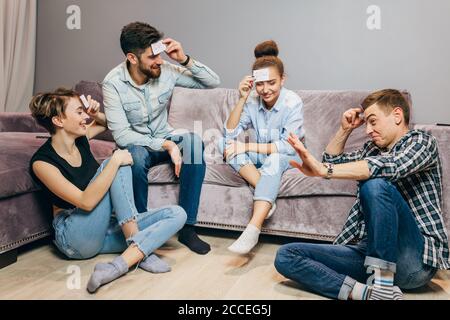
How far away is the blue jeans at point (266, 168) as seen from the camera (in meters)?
2.00

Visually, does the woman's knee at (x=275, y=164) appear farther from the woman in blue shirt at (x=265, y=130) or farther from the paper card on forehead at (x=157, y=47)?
the paper card on forehead at (x=157, y=47)

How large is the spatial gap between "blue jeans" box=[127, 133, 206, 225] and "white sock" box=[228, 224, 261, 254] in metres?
0.33

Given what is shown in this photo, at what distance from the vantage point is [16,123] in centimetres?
Result: 270

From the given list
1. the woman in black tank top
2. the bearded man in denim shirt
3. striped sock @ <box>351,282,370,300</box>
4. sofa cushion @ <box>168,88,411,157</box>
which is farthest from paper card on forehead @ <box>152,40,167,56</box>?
striped sock @ <box>351,282,370,300</box>

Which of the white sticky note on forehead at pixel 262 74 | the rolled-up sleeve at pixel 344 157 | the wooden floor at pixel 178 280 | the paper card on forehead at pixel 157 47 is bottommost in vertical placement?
the wooden floor at pixel 178 280

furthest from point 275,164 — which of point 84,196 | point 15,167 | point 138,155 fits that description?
point 15,167

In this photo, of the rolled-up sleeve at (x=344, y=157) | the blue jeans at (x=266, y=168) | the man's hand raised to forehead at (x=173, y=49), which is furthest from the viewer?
the man's hand raised to forehead at (x=173, y=49)

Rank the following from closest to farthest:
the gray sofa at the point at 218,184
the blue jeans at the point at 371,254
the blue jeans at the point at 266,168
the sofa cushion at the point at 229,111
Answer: the blue jeans at the point at 371,254 < the gray sofa at the point at 218,184 < the blue jeans at the point at 266,168 < the sofa cushion at the point at 229,111

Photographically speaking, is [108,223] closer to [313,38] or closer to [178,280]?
[178,280]

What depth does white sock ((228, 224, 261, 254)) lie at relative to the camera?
1.84m

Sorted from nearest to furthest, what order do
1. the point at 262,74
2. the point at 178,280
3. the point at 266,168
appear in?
the point at 178,280 → the point at 266,168 → the point at 262,74

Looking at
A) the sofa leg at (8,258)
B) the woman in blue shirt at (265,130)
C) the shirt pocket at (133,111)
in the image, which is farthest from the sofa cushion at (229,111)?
the sofa leg at (8,258)

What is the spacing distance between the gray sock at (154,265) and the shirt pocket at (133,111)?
710 mm

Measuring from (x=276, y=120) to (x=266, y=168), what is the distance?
1.07 feet
